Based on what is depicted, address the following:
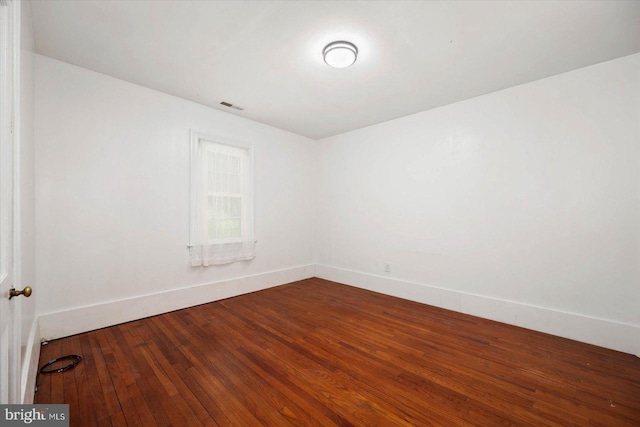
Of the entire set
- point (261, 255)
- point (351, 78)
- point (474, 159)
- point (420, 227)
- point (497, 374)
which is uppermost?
point (351, 78)

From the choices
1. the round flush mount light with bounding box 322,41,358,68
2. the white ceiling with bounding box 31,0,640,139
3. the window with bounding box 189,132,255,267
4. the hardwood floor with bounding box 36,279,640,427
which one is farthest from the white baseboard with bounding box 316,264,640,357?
the round flush mount light with bounding box 322,41,358,68

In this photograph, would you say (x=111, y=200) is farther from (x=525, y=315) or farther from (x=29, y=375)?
(x=525, y=315)

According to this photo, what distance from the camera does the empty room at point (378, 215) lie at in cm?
172

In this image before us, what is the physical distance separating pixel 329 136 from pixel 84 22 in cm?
363

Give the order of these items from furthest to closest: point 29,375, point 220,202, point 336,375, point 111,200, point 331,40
Result: point 220,202
point 111,200
point 331,40
point 336,375
point 29,375

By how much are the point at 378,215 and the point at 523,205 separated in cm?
190

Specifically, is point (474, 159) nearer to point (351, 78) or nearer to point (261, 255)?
point (351, 78)

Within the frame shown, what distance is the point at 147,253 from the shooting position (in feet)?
10.1

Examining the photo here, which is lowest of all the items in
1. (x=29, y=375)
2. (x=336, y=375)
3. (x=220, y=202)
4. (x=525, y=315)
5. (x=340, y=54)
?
(x=336, y=375)

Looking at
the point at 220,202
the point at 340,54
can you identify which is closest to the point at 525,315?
the point at 340,54

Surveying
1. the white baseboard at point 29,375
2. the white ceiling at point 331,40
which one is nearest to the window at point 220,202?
the white ceiling at point 331,40

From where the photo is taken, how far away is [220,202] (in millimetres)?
3785

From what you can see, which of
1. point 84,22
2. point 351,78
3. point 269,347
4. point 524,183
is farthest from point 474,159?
point 84,22

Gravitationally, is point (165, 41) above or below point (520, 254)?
above
